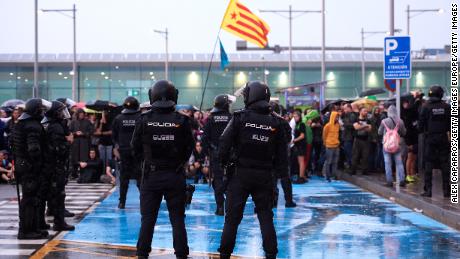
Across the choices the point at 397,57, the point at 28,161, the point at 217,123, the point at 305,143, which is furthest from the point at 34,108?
the point at 305,143

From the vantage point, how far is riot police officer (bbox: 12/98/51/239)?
1053 centimetres

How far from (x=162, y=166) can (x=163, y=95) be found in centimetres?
77

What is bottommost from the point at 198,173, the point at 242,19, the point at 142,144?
the point at 198,173

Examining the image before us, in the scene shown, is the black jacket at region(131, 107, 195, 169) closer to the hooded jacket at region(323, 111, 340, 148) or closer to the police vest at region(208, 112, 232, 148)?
the police vest at region(208, 112, 232, 148)

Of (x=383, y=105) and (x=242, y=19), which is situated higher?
(x=242, y=19)

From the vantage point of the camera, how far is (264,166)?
27.3ft

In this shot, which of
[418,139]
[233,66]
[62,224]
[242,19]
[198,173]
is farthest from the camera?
[233,66]

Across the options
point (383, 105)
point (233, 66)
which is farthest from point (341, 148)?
point (233, 66)

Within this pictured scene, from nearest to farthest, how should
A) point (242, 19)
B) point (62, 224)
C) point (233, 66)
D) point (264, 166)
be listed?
point (264, 166) → point (62, 224) → point (242, 19) → point (233, 66)

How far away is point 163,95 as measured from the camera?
28.0 feet

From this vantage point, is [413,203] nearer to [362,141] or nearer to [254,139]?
[362,141]

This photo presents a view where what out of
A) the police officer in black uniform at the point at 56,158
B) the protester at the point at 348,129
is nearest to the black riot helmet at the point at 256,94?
the police officer in black uniform at the point at 56,158

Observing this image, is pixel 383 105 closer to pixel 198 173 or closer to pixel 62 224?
pixel 198 173

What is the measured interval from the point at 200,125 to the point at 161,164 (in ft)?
47.5
